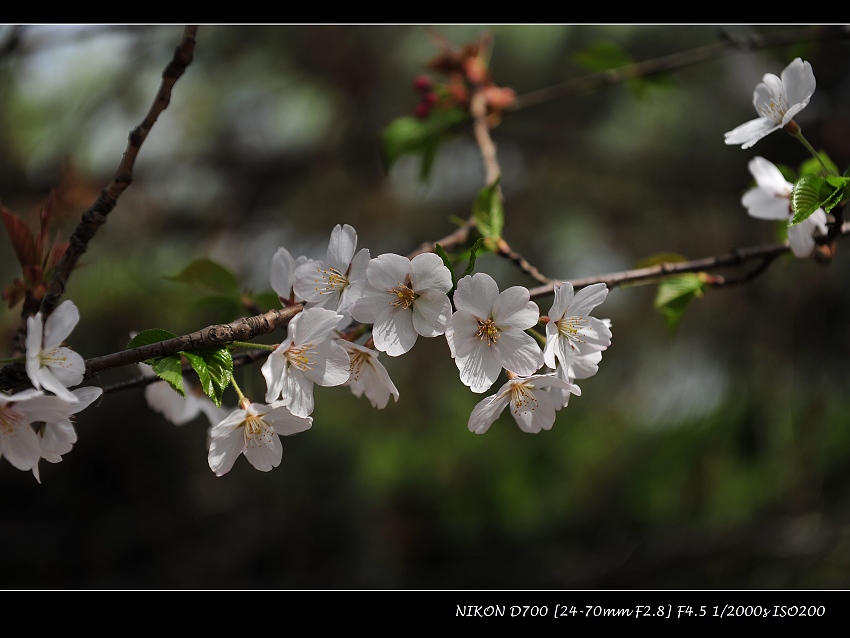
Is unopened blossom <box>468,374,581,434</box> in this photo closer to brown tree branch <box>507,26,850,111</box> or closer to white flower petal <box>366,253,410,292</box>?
white flower petal <box>366,253,410,292</box>

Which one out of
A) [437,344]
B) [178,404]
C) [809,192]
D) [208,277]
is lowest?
[437,344]

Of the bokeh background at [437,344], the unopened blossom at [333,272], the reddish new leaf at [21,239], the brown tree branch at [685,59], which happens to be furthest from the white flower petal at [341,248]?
the bokeh background at [437,344]

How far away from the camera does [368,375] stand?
45 centimetres

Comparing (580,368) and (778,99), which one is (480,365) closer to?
(580,368)

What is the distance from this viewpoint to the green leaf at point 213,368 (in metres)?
0.37

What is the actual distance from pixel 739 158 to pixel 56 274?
5.68 feet

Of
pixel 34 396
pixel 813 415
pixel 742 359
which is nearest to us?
pixel 34 396

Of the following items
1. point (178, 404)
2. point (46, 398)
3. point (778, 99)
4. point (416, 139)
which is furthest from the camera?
point (416, 139)

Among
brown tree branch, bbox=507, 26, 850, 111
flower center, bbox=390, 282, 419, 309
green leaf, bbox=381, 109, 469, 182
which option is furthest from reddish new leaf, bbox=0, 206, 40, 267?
brown tree branch, bbox=507, 26, 850, 111

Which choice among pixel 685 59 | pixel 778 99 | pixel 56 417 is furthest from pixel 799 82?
pixel 56 417

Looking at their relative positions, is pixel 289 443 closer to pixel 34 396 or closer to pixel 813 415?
pixel 813 415

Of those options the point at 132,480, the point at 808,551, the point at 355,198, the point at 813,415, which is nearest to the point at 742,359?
the point at 813,415

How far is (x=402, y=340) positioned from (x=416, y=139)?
1.67ft

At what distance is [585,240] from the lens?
6.02 ft
